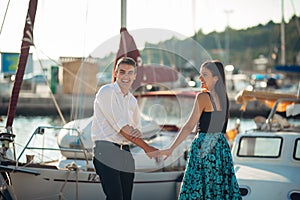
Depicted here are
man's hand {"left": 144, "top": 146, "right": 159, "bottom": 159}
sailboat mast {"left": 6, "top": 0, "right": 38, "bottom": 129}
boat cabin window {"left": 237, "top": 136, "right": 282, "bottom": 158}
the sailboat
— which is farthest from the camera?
boat cabin window {"left": 237, "top": 136, "right": 282, "bottom": 158}

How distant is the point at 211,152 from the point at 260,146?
3827mm

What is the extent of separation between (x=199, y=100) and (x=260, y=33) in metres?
116

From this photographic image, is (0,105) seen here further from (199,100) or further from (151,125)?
(199,100)

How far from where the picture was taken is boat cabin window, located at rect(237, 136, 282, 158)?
10547mm

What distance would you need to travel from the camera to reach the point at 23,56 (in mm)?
10234

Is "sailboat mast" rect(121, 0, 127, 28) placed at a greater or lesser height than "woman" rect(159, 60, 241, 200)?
greater

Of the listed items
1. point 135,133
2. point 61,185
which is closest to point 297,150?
point 61,185

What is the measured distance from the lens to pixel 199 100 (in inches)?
276

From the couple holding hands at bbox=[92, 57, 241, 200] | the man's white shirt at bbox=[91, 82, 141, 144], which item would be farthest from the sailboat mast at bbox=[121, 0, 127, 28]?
the man's white shirt at bbox=[91, 82, 141, 144]

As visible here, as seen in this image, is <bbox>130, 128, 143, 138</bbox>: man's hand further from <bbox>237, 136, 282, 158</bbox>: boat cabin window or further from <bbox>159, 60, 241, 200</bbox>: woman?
<bbox>237, 136, 282, 158</bbox>: boat cabin window

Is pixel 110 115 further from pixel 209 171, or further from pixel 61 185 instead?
pixel 61 185

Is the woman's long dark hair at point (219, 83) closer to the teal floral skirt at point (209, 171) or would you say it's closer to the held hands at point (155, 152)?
the teal floral skirt at point (209, 171)

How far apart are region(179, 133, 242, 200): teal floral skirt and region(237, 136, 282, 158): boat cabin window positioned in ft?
11.4

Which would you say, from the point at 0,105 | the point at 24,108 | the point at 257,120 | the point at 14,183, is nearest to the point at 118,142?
the point at 14,183
